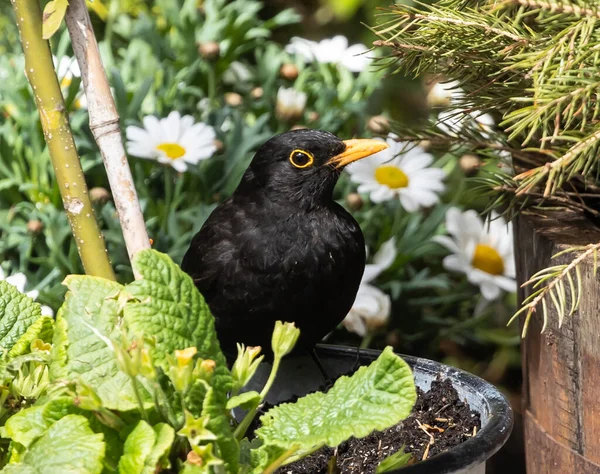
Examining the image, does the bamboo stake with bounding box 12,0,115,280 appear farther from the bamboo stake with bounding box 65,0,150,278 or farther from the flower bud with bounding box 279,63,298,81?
the flower bud with bounding box 279,63,298,81

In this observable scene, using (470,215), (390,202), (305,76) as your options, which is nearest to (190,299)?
(470,215)

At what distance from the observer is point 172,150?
7.22 feet

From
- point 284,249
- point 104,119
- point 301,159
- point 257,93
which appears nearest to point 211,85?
point 257,93

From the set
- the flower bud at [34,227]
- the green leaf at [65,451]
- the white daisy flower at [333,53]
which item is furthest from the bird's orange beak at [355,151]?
the white daisy flower at [333,53]

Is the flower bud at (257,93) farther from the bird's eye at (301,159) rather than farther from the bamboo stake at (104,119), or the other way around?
the bamboo stake at (104,119)

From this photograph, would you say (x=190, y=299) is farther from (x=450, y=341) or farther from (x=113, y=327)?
(x=450, y=341)

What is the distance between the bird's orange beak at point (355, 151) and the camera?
1715mm

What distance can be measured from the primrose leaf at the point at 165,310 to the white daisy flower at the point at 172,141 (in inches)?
46.7

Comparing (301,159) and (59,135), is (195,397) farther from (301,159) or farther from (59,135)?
(301,159)

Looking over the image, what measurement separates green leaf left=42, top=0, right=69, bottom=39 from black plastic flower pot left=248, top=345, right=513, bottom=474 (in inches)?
28.1

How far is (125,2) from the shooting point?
3.09m

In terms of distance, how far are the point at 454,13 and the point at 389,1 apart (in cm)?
173

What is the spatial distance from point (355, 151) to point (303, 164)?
0.38ft

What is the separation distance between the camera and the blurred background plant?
2.21m
